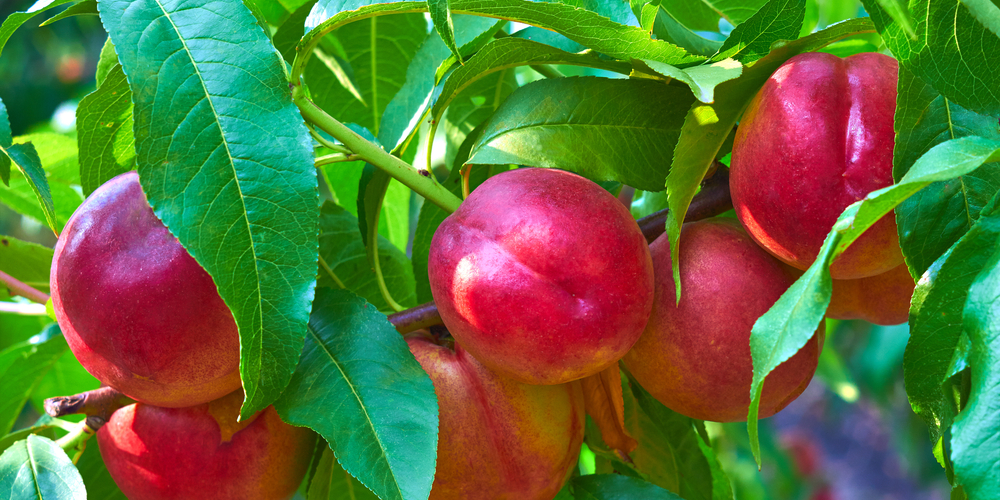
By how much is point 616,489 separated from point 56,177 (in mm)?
724

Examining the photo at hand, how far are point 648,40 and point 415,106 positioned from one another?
25 centimetres

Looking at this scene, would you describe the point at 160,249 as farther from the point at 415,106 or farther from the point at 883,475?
the point at 883,475

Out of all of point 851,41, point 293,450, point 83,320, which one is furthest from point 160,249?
point 851,41

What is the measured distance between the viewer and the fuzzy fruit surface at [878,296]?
60 centimetres

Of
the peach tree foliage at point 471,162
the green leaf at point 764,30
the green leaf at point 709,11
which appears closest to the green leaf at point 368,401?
the peach tree foliage at point 471,162

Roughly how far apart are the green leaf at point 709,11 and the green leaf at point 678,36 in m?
0.15

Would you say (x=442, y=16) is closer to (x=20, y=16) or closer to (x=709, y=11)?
(x=20, y=16)

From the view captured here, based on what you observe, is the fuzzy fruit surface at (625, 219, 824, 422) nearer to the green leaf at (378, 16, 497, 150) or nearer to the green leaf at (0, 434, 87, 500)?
the green leaf at (378, 16, 497, 150)

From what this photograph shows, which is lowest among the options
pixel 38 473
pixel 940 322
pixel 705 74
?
pixel 38 473

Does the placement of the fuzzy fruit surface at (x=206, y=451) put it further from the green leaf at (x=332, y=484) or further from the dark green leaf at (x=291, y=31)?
the dark green leaf at (x=291, y=31)

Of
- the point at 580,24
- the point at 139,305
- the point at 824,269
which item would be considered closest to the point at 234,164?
the point at 139,305

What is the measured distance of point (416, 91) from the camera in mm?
711

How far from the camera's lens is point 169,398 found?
0.56 meters

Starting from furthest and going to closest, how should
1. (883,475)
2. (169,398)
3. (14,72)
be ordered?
(883,475) → (14,72) → (169,398)
